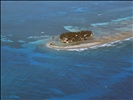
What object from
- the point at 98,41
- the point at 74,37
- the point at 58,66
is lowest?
the point at 58,66

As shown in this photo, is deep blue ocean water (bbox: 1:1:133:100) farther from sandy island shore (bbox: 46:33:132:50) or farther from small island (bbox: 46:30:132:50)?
small island (bbox: 46:30:132:50)

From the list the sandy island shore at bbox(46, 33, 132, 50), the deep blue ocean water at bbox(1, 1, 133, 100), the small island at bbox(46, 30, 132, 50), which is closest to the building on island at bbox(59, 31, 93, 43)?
the small island at bbox(46, 30, 132, 50)

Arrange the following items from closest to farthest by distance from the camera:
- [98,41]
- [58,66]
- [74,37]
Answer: [58,66] → [98,41] → [74,37]

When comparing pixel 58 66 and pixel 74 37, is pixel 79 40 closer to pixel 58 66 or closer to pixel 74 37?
pixel 74 37

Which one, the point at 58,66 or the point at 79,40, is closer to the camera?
the point at 58,66

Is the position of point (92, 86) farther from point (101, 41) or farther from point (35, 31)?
point (35, 31)

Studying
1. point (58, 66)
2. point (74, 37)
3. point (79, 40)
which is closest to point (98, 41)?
point (79, 40)

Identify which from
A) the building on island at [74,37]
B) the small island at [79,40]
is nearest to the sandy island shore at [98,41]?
the small island at [79,40]

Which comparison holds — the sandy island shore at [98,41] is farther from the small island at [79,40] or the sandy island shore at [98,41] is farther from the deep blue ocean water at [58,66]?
the deep blue ocean water at [58,66]
